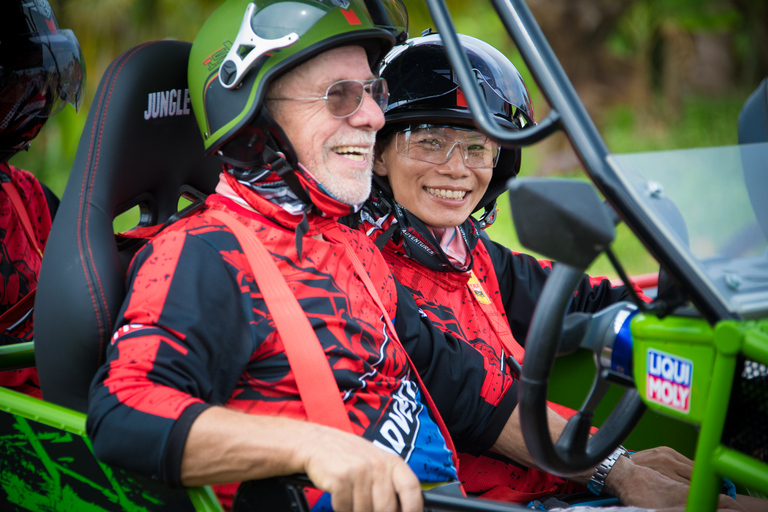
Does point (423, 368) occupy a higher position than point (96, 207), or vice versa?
point (96, 207)

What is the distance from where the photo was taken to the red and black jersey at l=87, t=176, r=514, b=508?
1.39 m

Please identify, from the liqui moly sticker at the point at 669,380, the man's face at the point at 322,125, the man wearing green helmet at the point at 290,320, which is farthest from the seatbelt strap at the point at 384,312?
the liqui moly sticker at the point at 669,380

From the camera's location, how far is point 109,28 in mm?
10477

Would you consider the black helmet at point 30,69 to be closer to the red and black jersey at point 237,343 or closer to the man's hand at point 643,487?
the red and black jersey at point 237,343

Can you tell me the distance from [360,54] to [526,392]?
1142 mm

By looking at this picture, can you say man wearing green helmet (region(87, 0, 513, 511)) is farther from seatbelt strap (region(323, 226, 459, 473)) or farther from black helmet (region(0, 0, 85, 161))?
black helmet (region(0, 0, 85, 161))

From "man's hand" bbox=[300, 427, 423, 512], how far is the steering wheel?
0.24 m

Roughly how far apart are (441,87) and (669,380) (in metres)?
1.48

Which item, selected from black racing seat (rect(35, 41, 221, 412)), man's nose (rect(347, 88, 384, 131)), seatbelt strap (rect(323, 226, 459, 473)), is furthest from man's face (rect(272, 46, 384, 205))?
black racing seat (rect(35, 41, 221, 412))

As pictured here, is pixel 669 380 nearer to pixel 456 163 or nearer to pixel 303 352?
pixel 303 352

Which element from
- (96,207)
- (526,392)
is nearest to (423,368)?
(526,392)

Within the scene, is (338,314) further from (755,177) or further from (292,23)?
(755,177)

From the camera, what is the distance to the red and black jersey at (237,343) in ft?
4.56

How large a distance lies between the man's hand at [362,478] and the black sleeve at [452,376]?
2.55 ft
